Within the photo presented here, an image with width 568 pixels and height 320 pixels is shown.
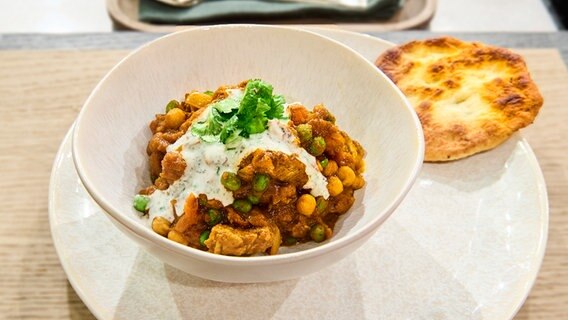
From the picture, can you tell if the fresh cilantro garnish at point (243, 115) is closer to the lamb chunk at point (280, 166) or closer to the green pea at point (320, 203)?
the lamb chunk at point (280, 166)

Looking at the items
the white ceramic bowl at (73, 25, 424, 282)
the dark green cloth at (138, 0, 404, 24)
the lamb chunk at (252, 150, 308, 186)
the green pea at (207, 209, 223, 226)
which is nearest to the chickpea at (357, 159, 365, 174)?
the white ceramic bowl at (73, 25, 424, 282)

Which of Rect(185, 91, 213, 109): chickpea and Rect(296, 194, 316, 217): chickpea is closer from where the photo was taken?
Rect(296, 194, 316, 217): chickpea

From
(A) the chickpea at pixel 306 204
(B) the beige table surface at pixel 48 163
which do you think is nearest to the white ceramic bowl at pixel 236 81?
(A) the chickpea at pixel 306 204

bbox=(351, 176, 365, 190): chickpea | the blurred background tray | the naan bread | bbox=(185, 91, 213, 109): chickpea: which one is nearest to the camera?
bbox=(351, 176, 365, 190): chickpea

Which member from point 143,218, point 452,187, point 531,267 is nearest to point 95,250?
point 143,218

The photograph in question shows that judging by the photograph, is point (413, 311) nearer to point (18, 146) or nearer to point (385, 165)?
point (385, 165)

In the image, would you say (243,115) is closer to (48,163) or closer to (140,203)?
(140,203)

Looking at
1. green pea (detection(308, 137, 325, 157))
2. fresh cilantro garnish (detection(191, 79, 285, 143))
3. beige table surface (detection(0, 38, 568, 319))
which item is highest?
fresh cilantro garnish (detection(191, 79, 285, 143))

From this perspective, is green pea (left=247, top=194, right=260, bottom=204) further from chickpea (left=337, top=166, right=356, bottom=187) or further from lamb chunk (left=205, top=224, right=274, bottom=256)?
chickpea (left=337, top=166, right=356, bottom=187)

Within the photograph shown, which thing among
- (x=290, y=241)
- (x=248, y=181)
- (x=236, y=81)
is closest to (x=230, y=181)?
(x=248, y=181)
